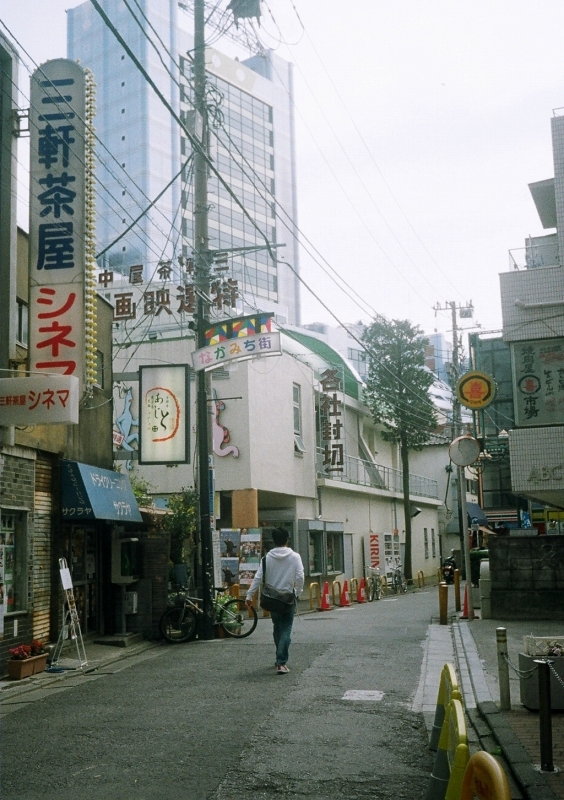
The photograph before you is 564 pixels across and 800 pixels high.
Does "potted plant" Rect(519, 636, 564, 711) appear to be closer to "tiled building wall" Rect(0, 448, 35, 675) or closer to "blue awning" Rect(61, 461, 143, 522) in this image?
"tiled building wall" Rect(0, 448, 35, 675)

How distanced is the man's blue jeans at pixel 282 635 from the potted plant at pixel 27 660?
144 inches

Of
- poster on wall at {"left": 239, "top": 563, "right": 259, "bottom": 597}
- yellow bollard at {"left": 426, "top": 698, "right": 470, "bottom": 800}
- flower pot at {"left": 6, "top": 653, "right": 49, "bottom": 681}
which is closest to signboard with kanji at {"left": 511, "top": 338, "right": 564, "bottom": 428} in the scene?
flower pot at {"left": 6, "top": 653, "right": 49, "bottom": 681}

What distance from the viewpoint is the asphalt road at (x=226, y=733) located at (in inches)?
257

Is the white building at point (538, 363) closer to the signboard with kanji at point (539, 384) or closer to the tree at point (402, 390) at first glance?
the signboard with kanji at point (539, 384)

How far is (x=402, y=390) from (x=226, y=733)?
35703 millimetres

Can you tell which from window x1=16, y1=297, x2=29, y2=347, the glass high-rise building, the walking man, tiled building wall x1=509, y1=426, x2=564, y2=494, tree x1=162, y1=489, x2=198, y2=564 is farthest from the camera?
the glass high-rise building

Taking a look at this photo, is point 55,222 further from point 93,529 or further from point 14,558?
point 93,529

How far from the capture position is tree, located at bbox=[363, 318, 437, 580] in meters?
42.7

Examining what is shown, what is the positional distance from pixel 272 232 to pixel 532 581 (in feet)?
255

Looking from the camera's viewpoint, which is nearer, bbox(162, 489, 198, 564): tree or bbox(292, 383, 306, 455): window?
bbox(162, 489, 198, 564): tree

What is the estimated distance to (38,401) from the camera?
11.5 m

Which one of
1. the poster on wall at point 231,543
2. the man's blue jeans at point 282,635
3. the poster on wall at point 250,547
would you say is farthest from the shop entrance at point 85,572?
the poster on wall at point 231,543

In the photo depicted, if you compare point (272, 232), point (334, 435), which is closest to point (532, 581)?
point (334, 435)

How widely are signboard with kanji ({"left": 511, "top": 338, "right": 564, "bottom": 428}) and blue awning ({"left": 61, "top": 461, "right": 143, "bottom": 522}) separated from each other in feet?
26.3
